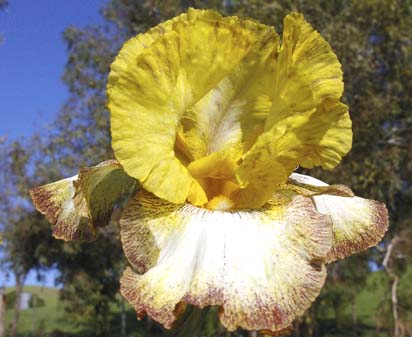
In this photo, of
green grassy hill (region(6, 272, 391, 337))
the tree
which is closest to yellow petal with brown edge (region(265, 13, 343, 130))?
the tree

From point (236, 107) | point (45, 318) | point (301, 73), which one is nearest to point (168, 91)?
point (236, 107)

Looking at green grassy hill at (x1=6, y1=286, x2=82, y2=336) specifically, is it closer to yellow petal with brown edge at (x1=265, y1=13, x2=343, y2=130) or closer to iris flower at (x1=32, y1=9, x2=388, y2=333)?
iris flower at (x1=32, y1=9, x2=388, y2=333)

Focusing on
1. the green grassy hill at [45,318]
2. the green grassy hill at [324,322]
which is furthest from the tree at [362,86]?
the green grassy hill at [45,318]

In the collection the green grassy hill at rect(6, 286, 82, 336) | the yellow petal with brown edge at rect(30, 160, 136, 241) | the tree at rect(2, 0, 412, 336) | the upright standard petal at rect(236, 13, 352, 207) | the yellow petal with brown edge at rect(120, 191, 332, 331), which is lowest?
the yellow petal with brown edge at rect(120, 191, 332, 331)

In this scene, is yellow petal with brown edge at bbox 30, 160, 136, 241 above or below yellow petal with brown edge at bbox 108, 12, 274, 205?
below

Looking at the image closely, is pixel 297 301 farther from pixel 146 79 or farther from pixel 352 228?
pixel 146 79

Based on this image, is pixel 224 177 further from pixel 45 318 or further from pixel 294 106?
pixel 45 318

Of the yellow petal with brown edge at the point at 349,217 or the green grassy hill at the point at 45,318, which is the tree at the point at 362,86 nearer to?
the yellow petal with brown edge at the point at 349,217

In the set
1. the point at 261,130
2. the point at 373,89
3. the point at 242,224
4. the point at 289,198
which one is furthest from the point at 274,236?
the point at 373,89
